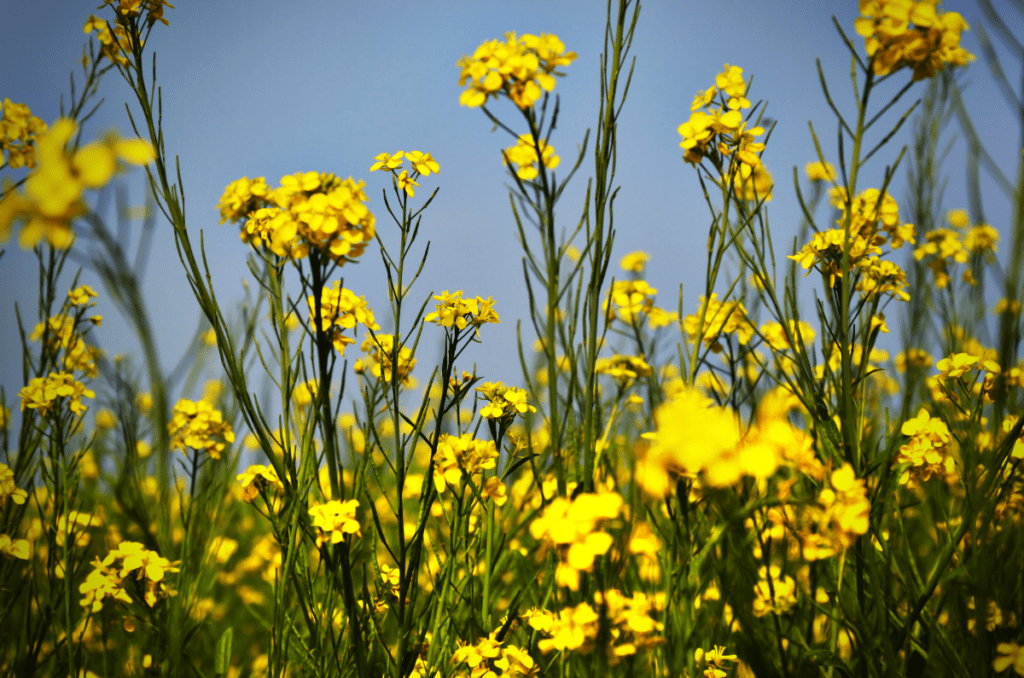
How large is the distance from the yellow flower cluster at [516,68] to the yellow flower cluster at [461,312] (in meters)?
0.53

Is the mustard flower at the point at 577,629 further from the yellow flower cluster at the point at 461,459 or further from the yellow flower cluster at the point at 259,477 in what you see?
the yellow flower cluster at the point at 259,477

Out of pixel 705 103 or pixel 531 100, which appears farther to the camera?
pixel 705 103

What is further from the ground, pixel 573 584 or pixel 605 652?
pixel 573 584

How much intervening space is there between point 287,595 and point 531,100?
1.09 meters

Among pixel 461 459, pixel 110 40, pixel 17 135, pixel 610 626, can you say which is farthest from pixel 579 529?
pixel 110 40

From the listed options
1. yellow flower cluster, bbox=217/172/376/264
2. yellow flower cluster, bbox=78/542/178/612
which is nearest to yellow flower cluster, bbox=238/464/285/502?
yellow flower cluster, bbox=78/542/178/612

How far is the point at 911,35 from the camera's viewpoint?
2.82 ft

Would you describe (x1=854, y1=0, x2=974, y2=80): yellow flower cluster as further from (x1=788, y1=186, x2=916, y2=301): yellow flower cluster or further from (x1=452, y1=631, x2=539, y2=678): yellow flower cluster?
(x1=452, y1=631, x2=539, y2=678): yellow flower cluster

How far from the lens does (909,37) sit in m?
0.86

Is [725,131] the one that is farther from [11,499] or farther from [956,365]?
[11,499]

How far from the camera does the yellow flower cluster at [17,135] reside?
1158 millimetres

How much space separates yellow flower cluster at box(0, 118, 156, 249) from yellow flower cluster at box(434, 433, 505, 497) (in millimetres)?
924

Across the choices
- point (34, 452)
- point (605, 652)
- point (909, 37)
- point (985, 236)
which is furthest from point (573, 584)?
point (985, 236)

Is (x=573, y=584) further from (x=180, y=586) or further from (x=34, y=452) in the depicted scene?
(x=34, y=452)
